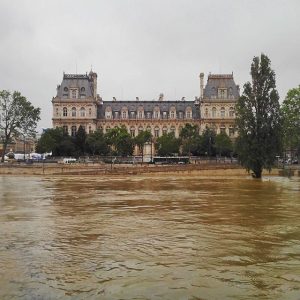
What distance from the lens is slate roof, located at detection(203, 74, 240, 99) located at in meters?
142

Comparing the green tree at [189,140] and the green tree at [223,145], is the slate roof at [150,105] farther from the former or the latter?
the green tree at [223,145]

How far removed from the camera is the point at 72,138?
113062 millimetres

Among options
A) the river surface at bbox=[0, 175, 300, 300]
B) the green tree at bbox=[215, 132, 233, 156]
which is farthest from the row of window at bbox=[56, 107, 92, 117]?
the river surface at bbox=[0, 175, 300, 300]

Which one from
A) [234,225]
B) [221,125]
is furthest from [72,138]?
[234,225]

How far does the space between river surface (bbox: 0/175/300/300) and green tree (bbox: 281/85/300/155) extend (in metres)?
55.1

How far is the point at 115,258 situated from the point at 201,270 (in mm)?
2402

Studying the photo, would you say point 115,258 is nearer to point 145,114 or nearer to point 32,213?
point 32,213

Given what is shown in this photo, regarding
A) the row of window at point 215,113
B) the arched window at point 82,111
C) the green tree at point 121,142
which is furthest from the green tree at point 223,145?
the arched window at point 82,111

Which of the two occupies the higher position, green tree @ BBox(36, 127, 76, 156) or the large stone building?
the large stone building

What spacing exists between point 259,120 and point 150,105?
90.8m

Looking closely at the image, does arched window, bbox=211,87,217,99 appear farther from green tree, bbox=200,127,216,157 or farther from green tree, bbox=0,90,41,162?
green tree, bbox=0,90,41,162

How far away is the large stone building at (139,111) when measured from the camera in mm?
141000

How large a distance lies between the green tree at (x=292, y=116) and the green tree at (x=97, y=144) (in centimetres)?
4609

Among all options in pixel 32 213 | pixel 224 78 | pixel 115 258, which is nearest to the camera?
pixel 115 258
